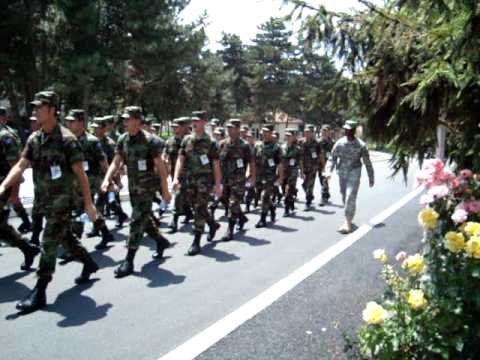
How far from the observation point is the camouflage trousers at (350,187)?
825 cm

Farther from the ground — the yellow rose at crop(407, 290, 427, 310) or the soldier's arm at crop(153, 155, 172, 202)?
the soldier's arm at crop(153, 155, 172, 202)

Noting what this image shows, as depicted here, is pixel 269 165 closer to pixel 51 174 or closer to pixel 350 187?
pixel 350 187

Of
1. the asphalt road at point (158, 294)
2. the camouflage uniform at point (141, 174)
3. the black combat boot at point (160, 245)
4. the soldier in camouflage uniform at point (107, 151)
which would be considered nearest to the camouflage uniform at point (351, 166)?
the asphalt road at point (158, 294)

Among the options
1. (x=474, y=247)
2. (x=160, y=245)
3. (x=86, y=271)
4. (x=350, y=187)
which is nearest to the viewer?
(x=474, y=247)

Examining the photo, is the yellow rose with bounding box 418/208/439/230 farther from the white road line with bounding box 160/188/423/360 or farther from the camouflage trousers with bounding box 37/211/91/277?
the camouflage trousers with bounding box 37/211/91/277

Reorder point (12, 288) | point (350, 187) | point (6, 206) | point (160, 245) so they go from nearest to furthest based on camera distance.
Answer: point (12, 288) → point (6, 206) → point (160, 245) → point (350, 187)

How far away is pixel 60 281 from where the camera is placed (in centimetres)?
544

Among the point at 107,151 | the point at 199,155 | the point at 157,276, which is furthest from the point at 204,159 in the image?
the point at 107,151

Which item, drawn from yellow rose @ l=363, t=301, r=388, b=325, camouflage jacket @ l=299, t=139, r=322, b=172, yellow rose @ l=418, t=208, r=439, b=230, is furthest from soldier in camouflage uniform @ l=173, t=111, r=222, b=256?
camouflage jacket @ l=299, t=139, r=322, b=172

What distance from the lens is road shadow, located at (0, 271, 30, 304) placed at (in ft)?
16.2

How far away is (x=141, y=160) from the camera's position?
5.85 meters

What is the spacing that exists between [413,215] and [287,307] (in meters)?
6.45

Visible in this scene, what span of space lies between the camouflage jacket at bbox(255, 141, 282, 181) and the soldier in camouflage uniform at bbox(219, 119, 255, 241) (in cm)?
105

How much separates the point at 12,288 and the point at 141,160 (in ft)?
6.73
